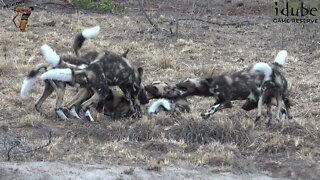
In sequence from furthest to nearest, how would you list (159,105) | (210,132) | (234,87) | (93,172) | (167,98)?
(167,98), (159,105), (234,87), (210,132), (93,172)

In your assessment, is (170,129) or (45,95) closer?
(170,129)

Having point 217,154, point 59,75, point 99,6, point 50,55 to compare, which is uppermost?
point 50,55

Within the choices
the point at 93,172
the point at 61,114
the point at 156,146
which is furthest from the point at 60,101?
the point at 93,172

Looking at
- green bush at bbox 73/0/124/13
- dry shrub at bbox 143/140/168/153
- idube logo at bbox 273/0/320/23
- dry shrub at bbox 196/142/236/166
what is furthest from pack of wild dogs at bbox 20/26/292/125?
green bush at bbox 73/0/124/13

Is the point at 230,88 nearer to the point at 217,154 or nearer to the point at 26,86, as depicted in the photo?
the point at 217,154

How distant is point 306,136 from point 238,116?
1188mm

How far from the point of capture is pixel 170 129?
304 inches

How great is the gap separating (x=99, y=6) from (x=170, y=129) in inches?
470

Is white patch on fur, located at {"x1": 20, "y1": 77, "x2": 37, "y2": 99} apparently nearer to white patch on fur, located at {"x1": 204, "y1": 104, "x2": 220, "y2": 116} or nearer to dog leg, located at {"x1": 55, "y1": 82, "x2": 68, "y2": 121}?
dog leg, located at {"x1": 55, "y1": 82, "x2": 68, "y2": 121}

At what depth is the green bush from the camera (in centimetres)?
1916

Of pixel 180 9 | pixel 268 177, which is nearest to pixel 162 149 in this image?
pixel 268 177

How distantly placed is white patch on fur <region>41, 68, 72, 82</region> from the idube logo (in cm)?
976

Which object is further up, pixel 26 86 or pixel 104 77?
pixel 104 77

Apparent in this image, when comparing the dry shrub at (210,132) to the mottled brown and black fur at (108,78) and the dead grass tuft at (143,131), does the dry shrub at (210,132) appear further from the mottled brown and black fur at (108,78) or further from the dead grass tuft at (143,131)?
the mottled brown and black fur at (108,78)
